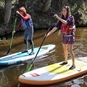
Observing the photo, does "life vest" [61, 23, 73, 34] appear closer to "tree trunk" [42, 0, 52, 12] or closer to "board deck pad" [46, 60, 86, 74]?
"board deck pad" [46, 60, 86, 74]

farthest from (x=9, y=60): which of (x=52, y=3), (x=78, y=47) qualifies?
(x=52, y=3)

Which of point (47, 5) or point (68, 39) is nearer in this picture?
point (68, 39)

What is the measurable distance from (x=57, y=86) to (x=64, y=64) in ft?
3.50

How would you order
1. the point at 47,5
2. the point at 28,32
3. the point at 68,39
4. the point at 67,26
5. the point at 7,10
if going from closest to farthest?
the point at 67,26
the point at 68,39
the point at 28,32
the point at 7,10
the point at 47,5

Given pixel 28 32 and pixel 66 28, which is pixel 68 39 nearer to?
pixel 66 28

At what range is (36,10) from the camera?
623 inches

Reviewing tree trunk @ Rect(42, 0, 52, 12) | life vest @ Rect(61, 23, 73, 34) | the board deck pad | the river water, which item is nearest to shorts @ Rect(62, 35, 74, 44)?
life vest @ Rect(61, 23, 73, 34)

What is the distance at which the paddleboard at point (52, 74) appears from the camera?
18.8ft

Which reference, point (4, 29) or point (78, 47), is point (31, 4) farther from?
point (78, 47)

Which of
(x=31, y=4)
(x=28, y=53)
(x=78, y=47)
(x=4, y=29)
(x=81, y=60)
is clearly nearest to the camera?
(x=81, y=60)

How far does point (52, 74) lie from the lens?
6.07 metres

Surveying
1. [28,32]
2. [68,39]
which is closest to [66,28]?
[68,39]

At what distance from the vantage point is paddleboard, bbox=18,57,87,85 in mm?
5738

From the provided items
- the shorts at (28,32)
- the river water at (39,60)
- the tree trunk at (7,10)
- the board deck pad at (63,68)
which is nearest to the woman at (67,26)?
the board deck pad at (63,68)
